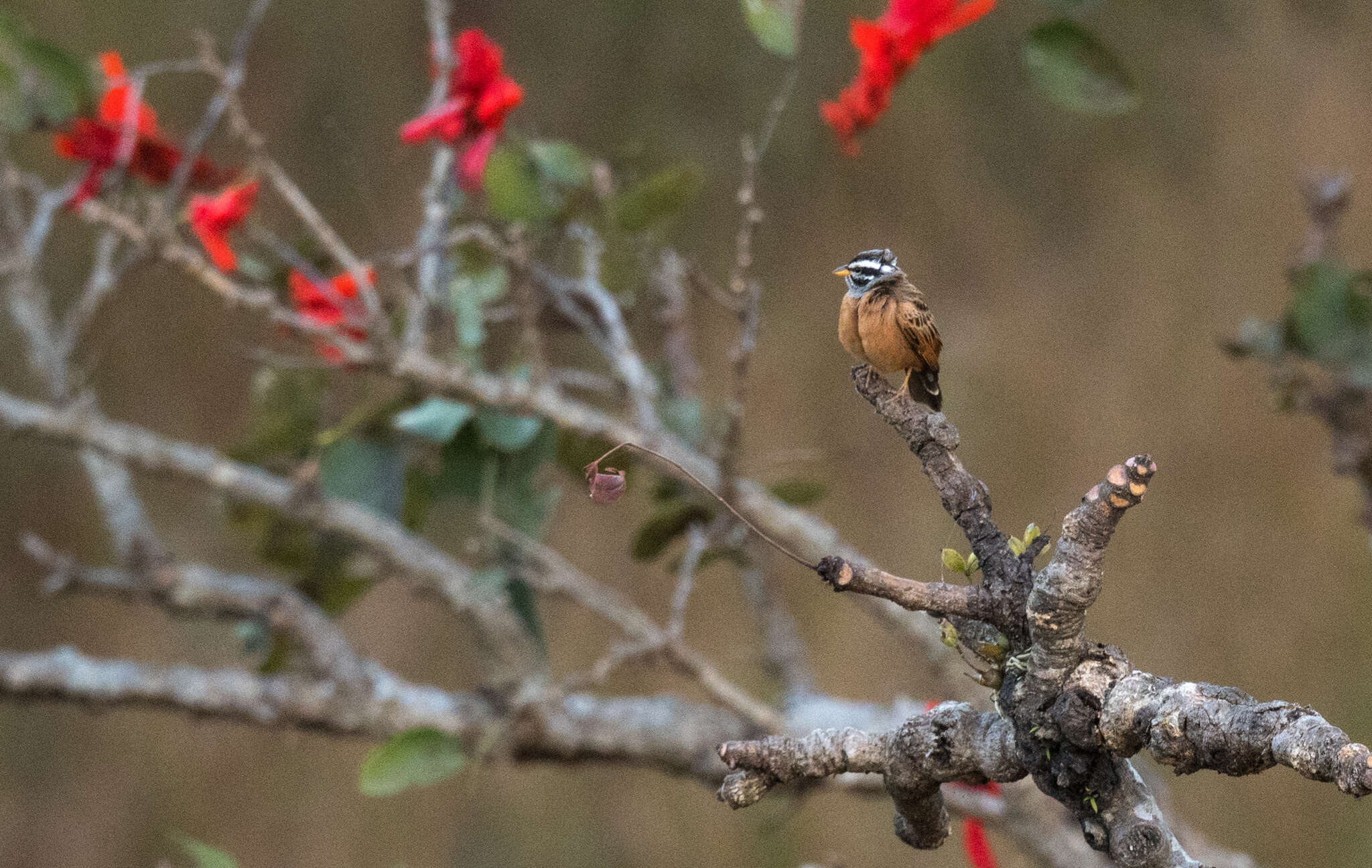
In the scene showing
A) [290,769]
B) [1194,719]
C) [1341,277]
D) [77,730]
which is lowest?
[77,730]

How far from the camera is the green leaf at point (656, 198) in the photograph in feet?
2.97

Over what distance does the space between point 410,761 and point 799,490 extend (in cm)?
37

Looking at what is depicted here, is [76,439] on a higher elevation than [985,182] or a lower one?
lower

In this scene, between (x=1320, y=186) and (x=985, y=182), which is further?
(x=985, y=182)

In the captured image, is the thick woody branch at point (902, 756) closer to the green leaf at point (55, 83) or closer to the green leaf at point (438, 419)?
the green leaf at point (438, 419)

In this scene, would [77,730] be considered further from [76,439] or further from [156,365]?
[76,439]

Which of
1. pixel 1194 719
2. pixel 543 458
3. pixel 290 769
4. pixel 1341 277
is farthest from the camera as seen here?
pixel 290 769

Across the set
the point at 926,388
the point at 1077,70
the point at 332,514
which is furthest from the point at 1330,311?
the point at 332,514

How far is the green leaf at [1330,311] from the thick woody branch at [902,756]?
639 millimetres

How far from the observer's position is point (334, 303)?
100 cm

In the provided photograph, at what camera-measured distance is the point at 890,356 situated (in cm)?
42

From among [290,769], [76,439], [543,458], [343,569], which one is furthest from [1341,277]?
[290,769]

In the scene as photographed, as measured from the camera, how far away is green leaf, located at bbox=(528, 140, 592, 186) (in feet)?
3.08

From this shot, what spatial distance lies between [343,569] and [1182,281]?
0.88 meters
